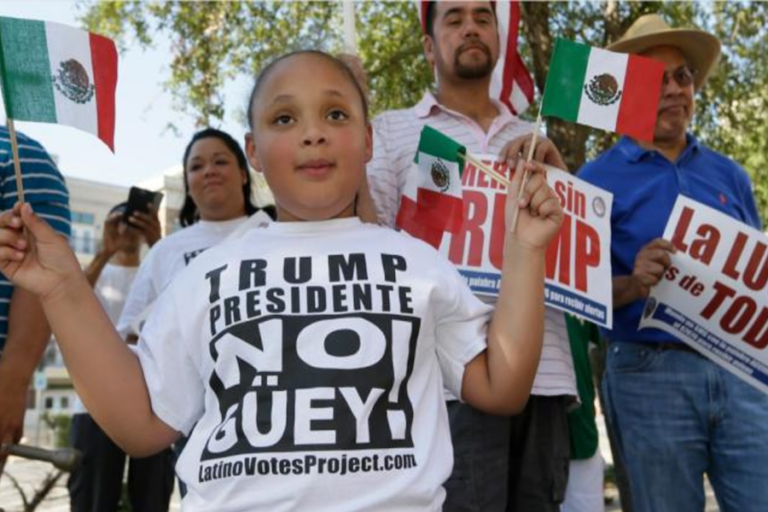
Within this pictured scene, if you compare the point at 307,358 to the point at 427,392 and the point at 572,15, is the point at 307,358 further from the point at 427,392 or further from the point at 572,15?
the point at 572,15

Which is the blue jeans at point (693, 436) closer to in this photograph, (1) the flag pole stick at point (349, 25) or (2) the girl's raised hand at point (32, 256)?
(1) the flag pole stick at point (349, 25)

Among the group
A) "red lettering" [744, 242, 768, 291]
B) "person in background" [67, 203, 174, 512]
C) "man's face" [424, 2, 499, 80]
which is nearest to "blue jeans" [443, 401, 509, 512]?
"red lettering" [744, 242, 768, 291]

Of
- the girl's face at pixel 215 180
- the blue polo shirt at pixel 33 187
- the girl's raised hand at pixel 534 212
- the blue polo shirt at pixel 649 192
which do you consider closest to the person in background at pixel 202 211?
the girl's face at pixel 215 180

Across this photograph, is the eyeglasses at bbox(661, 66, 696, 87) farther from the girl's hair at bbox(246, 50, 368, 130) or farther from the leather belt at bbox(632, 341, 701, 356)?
the girl's hair at bbox(246, 50, 368, 130)

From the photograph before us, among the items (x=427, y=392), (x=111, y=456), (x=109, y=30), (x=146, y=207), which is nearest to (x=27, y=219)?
(x=427, y=392)

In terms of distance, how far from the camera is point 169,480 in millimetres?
4738

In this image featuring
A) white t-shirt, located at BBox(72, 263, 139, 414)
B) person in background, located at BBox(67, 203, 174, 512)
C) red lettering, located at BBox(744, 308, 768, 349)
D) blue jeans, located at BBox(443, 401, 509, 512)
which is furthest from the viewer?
white t-shirt, located at BBox(72, 263, 139, 414)

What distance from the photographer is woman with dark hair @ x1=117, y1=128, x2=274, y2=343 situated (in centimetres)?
423

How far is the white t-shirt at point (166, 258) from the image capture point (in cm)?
421

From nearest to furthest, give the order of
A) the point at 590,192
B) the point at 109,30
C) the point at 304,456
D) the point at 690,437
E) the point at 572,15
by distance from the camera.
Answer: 1. the point at 304,456
2. the point at 590,192
3. the point at 690,437
4. the point at 572,15
5. the point at 109,30

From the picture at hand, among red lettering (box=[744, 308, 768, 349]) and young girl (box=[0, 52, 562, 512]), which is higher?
young girl (box=[0, 52, 562, 512])

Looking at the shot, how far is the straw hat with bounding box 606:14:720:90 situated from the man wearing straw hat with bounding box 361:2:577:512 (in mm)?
664

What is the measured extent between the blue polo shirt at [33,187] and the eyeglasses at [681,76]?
2.17 metres

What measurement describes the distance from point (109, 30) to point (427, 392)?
34.3ft
